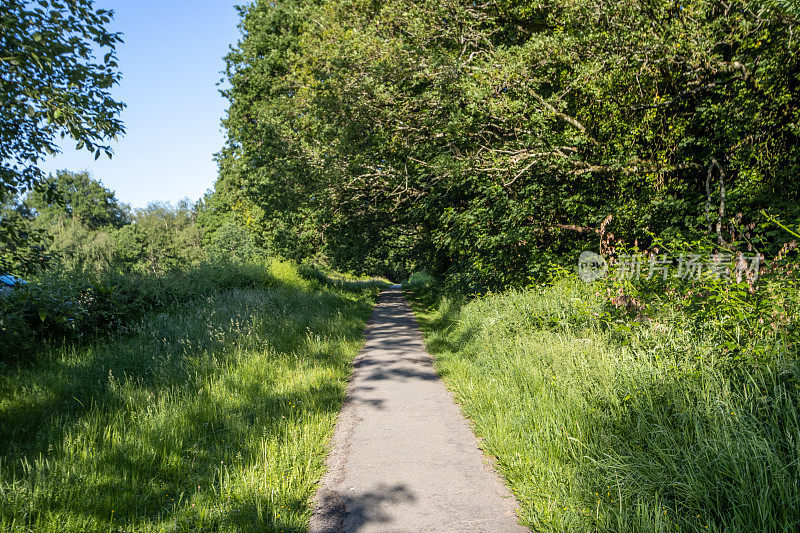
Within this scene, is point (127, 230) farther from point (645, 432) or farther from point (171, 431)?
point (645, 432)

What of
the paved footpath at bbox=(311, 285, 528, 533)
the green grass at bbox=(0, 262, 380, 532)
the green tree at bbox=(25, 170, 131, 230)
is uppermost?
the green tree at bbox=(25, 170, 131, 230)

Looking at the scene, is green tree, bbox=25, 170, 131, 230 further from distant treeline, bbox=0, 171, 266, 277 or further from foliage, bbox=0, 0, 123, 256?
foliage, bbox=0, 0, 123, 256

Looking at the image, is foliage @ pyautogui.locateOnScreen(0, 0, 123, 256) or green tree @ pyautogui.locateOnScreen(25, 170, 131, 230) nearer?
foliage @ pyautogui.locateOnScreen(0, 0, 123, 256)

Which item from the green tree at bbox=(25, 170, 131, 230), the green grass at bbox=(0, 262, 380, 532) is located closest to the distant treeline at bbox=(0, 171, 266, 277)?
the green tree at bbox=(25, 170, 131, 230)

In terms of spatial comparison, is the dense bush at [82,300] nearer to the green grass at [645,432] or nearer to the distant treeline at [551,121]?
the distant treeline at [551,121]

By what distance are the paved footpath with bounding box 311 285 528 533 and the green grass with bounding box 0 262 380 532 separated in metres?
0.27

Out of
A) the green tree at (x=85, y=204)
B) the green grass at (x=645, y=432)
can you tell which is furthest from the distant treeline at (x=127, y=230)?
the green grass at (x=645, y=432)

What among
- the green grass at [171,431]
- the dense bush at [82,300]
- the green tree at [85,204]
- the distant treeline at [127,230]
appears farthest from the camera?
the green tree at [85,204]

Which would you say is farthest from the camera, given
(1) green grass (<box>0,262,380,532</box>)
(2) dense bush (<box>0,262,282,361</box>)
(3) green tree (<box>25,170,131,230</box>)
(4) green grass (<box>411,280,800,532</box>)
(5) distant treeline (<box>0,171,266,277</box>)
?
(3) green tree (<box>25,170,131,230</box>)

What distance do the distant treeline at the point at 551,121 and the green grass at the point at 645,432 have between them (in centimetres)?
524

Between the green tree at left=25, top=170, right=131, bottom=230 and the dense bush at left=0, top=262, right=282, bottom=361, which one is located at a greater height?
the green tree at left=25, top=170, right=131, bottom=230

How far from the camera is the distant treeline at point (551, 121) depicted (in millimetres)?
8461

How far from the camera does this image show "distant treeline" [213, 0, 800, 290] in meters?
8.46

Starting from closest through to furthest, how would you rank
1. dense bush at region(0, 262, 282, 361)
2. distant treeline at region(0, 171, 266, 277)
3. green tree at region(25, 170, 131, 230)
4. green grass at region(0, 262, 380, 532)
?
green grass at region(0, 262, 380, 532) < dense bush at region(0, 262, 282, 361) < distant treeline at region(0, 171, 266, 277) < green tree at region(25, 170, 131, 230)
